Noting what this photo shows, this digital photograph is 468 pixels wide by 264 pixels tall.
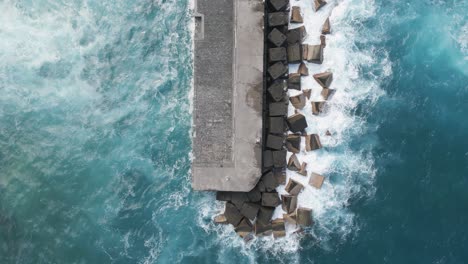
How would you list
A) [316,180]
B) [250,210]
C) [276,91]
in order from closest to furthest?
[276,91] < [250,210] < [316,180]

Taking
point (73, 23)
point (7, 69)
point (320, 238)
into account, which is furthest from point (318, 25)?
point (7, 69)

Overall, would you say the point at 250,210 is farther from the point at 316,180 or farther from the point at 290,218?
the point at 316,180

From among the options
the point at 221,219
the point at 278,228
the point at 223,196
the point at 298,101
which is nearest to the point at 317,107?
the point at 298,101

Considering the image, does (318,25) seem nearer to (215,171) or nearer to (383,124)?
(383,124)

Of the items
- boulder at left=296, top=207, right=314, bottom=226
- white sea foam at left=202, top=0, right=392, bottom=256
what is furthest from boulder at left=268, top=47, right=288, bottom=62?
boulder at left=296, top=207, right=314, bottom=226

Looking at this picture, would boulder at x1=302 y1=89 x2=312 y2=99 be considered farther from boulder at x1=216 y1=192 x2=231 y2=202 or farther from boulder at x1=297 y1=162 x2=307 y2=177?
boulder at x1=216 y1=192 x2=231 y2=202

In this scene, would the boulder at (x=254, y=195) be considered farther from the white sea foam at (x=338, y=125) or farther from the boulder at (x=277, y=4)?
the boulder at (x=277, y=4)

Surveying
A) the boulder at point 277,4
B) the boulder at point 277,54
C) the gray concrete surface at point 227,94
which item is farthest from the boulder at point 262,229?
the boulder at point 277,4
